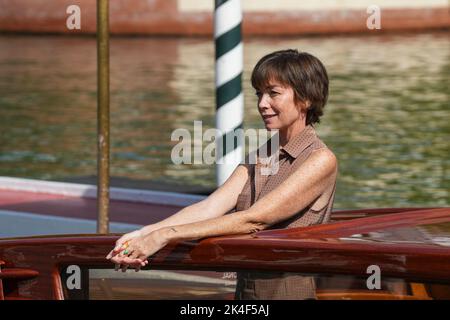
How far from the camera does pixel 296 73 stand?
4.05m

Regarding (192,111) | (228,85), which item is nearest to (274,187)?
(228,85)

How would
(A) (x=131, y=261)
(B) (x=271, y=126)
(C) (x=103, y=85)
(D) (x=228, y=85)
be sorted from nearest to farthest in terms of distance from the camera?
(A) (x=131, y=261), (B) (x=271, y=126), (C) (x=103, y=85), (D) (x=228, y=85)

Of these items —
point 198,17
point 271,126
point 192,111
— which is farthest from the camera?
point 198,17

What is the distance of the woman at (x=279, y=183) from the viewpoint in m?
3.63

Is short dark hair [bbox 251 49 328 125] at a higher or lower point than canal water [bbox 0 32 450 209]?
higher

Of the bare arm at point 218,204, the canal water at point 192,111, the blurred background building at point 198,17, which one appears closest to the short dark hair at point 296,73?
the bare arm at point 218,204

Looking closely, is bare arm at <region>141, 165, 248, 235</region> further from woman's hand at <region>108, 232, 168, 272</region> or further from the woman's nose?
woman's hand at <region>108, 232, 168, 272</region>

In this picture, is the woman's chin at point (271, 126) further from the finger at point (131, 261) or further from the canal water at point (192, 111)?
the canal water at point (192, 111)

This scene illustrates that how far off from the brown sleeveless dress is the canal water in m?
5.52

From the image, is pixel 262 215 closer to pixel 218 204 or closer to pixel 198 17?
pixel 218 204

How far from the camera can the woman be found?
143 inches

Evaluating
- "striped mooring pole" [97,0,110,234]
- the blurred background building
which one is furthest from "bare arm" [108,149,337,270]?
the blurred background building

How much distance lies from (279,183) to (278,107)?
0.24 m

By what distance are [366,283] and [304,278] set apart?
0.16 meters
